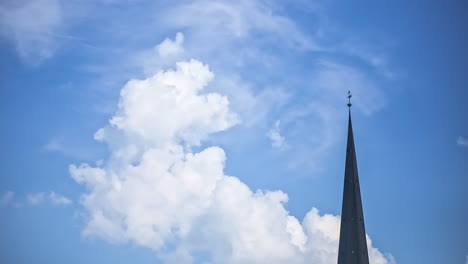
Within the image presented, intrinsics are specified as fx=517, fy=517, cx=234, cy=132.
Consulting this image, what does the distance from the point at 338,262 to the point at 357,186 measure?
1667 cm

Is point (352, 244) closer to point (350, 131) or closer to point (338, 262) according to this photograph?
point (338, 262)

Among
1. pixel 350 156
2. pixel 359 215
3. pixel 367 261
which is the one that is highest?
pixel 350 156

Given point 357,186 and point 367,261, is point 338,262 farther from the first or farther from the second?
point 357,186

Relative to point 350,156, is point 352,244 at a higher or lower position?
lower

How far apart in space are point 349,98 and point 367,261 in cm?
3738

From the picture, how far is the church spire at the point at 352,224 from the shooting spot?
351 feet

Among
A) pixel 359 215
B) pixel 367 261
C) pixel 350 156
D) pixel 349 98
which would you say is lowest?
pixel 367 261

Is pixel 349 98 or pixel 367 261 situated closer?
pixel 367 261

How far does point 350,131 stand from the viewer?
11944cm

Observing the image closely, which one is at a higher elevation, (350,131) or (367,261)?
(350,131)

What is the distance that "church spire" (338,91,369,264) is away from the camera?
10700cm

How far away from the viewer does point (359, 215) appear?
109 m

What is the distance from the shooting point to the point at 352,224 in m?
109

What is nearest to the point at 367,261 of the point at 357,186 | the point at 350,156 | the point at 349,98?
the point at 357,186
